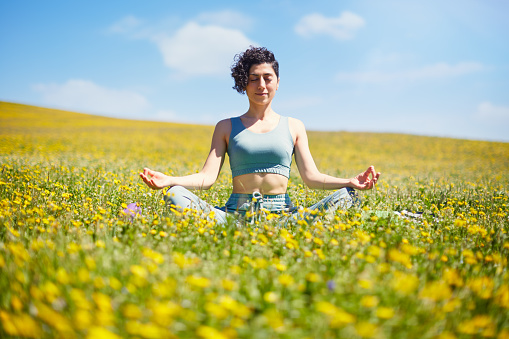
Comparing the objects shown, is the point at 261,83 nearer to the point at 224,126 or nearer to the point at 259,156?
the point at 224,126

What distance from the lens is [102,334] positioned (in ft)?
3.84

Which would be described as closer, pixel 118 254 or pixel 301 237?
pixel 118 254

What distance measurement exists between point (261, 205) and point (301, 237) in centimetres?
74

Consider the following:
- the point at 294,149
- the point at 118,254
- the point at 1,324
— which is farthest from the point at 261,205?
the point at 1,324

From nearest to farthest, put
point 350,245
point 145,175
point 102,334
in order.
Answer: point 102,334, point 350,245, point 145,175

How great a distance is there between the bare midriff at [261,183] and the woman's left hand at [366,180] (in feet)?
2.63

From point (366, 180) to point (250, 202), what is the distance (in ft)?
4.06

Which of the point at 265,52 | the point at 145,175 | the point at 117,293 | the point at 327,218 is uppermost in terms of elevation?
the point at 265,52

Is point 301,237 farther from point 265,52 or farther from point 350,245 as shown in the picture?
point 265,52

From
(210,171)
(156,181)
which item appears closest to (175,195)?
(156,181)

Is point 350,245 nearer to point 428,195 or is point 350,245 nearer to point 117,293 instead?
point 117,293

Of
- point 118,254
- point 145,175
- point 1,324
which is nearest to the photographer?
point 1,324

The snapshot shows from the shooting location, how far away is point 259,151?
3.54 m

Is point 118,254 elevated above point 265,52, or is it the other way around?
point 265,52
